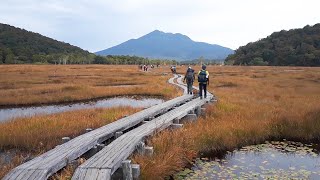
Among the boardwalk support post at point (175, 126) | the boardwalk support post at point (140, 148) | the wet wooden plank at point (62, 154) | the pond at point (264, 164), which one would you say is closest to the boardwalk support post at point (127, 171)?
the wet wooden plank at point (62, 154)

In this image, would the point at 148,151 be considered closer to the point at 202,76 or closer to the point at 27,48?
the point at 202,76

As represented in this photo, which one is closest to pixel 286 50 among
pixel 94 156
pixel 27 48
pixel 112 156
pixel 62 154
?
pixel 27 48

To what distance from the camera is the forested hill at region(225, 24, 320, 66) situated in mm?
107375

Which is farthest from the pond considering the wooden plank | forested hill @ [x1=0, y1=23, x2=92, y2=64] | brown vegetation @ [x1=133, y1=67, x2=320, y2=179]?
forested hill @ [x1=0, y1=23, x2=92, y2=64]

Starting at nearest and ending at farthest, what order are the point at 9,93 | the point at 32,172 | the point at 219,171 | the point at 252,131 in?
1. the point at 32,172
2. the point at 219,171
3. the point at 252,131
4. the point at 9,93

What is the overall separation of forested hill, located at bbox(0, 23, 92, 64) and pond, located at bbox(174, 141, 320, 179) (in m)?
120

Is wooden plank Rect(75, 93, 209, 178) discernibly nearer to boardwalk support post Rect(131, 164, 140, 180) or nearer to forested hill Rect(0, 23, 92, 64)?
boardwalk support post Rect(131, 164, 140, 180)

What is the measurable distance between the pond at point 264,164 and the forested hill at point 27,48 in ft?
394

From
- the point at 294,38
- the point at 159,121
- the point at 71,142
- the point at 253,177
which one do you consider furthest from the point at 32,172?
the point at 294,38

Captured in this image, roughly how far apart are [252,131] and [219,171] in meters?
4.32

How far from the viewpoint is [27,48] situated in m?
140

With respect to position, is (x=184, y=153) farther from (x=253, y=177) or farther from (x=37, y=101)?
(x=37, y=101)

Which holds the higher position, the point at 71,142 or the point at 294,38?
the point at 294,38

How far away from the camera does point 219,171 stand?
10008 millimetres
